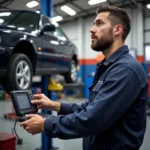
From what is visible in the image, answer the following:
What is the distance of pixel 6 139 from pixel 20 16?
191cm

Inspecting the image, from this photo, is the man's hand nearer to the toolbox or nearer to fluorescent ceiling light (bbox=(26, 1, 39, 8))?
the toolbox

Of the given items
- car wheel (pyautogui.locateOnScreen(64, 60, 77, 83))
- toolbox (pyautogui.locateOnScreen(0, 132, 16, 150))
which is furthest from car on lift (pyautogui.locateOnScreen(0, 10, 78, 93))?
toolbox (pyautogui.locateOnScreen(0, 132, 16, 150))

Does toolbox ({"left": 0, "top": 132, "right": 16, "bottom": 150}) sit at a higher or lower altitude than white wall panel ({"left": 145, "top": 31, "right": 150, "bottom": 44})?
lower

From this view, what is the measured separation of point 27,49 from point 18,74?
23.1 inches

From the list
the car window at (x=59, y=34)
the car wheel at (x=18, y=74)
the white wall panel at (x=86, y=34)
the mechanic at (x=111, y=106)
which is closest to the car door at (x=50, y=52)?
the car window at (x=59, y=34)

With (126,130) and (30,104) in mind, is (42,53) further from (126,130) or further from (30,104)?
(126,130)

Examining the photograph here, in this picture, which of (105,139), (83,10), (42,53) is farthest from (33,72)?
(83,10)

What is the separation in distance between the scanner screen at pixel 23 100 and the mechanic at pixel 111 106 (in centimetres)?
18

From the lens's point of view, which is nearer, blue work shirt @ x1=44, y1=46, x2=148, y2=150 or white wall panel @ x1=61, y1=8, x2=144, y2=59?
blue work shirt @ x1=44, y1=46, x2=148, y2=150

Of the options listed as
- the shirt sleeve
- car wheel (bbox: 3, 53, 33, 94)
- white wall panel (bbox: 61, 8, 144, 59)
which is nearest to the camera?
the shirt sleeve

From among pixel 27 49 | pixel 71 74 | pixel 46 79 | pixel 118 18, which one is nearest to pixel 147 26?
pixel 71 74

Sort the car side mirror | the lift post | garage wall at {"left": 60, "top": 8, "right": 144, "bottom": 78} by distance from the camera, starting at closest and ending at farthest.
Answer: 1. the car side mirror
2. the lift post
3. garage wall at {"left": 60, "top": 8, "right": 144, "bottom": 78}

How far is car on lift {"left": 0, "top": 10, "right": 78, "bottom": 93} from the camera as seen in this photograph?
2875 millimetres

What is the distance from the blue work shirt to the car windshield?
245 centimetres
